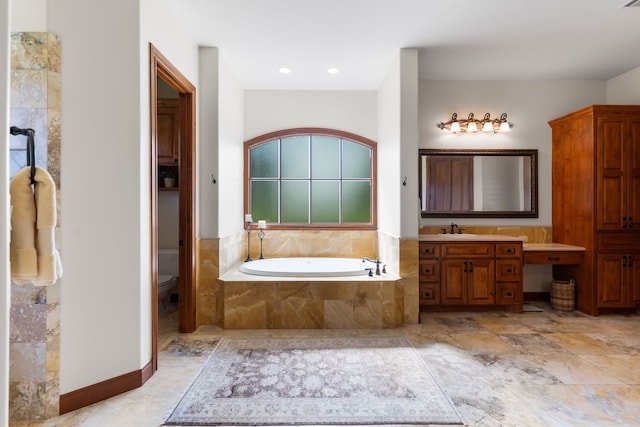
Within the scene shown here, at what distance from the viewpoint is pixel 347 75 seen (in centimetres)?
432

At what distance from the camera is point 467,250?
155 inches

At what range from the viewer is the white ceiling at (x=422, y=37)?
2.89 metres

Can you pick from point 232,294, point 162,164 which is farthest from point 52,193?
point 162,164

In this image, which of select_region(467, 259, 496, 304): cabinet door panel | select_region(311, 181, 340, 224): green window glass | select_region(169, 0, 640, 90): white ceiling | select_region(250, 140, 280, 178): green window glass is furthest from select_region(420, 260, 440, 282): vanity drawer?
select_region(250, 140, 280, 178): green window glass

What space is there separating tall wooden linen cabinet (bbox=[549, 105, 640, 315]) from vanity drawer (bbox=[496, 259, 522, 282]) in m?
0.73

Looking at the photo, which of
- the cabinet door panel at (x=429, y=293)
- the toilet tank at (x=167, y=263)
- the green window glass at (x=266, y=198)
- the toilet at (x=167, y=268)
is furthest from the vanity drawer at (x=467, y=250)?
the toilet tank at (x=167, y=263)

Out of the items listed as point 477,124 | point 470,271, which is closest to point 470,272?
point 470,271

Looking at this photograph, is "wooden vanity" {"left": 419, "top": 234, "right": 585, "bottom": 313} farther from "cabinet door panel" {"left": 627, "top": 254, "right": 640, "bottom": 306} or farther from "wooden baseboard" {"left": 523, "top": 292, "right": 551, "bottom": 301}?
"cabinet door panel" {"left": 627, "top": 254, "right": 640, "bottom": 306}

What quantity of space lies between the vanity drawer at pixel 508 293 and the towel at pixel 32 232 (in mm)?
3838

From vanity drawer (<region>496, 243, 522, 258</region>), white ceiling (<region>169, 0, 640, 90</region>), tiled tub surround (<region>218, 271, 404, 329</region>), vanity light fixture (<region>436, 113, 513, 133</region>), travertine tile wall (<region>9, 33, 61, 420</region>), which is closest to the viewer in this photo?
travertine tile wall (<region>9, 33, 61, 420</region>)

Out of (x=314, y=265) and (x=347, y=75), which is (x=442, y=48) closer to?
(x=347, y=75)

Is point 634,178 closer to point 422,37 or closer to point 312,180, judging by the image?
point 422,37

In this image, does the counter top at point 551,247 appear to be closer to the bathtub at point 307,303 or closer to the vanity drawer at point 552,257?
the vanity drawer at point 552,257

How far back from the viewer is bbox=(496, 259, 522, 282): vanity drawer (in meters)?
3.96
